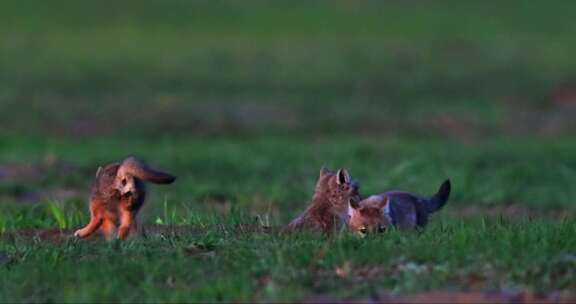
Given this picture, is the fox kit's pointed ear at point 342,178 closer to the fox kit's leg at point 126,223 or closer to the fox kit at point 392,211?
the fox kit at point 392,211

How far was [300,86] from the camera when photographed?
1308 inches

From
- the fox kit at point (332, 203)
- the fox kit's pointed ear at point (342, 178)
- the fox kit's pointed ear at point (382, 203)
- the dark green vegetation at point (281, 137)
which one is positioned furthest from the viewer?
the fox kit's pointed ear at point (342, 178)

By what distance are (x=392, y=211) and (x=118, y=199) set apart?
6.86ft

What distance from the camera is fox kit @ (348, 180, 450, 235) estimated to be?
1123 centimetres

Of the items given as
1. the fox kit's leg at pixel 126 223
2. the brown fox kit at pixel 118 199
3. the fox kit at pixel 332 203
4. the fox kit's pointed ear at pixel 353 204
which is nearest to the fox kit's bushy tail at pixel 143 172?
the brown fox kit at pixel 118 199

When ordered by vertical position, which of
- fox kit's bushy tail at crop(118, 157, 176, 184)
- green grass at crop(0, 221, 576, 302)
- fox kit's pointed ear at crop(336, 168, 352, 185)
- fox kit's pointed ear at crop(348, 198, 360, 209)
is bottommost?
green grass at crop(0, 221, 576, 302)

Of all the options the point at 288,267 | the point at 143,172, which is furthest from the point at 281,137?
the point at 288,267

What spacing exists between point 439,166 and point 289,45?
58.8 ft

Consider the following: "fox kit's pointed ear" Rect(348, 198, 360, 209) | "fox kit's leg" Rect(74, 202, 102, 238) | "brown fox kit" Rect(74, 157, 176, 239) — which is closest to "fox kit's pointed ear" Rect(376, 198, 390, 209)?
"fox kit's pointed ear" Rect(348, 198, 360, 209)

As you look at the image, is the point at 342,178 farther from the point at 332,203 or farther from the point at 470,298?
the point at 470,298

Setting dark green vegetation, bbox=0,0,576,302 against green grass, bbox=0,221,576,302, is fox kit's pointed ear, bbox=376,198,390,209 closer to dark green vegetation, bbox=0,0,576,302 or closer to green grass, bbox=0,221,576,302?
dark green vegetation, bbox=0,0,576,302

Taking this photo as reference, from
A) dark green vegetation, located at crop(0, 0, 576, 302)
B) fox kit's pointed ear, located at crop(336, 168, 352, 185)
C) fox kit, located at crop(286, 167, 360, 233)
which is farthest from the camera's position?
fox kit's pointed ear, located at crop(336, 168, 352, 185)

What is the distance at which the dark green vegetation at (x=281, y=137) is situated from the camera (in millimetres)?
9531

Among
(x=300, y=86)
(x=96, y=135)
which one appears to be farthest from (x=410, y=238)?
(x=300, y=86)
